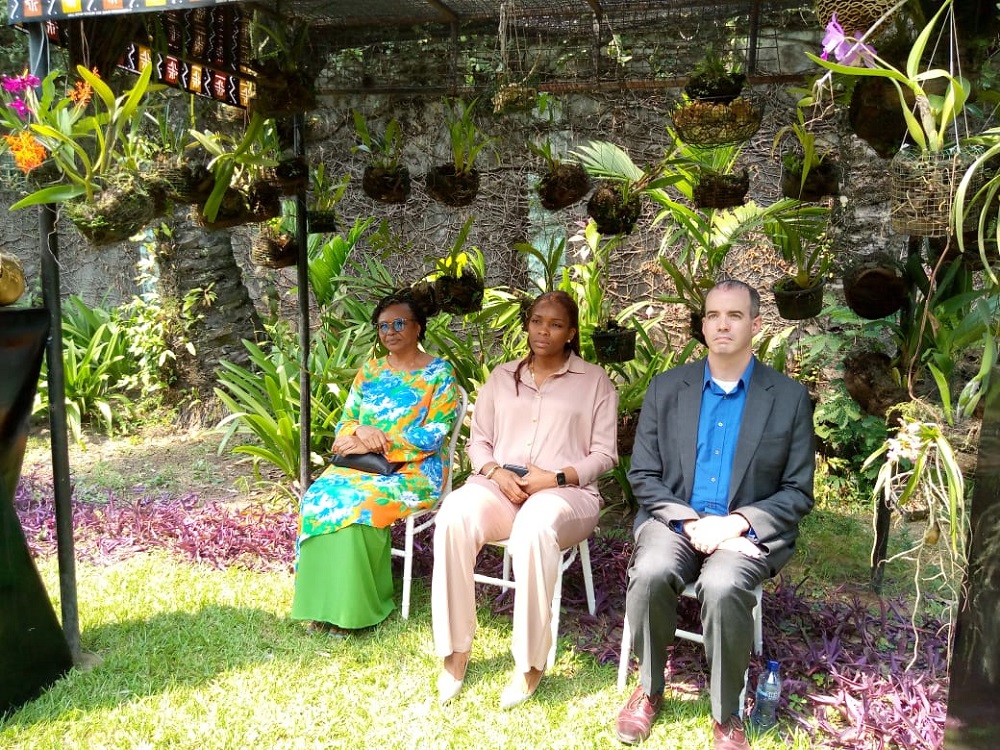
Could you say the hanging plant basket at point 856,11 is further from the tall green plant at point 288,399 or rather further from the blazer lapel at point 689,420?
the tall green plant at point 288,399

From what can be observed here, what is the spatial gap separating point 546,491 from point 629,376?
1705 millimetres

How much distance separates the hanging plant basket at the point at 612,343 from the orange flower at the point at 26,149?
2165 millimetres

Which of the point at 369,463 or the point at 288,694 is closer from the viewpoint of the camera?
the point at 288,694

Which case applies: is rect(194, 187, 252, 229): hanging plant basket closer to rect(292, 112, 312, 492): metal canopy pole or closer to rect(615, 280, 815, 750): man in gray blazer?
rect(292, 112, 312, 492): metal canopy pole

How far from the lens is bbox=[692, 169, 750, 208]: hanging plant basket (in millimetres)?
3230

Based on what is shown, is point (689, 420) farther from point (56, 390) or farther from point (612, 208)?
point (56, 390)

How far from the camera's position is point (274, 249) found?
3920 millimetres

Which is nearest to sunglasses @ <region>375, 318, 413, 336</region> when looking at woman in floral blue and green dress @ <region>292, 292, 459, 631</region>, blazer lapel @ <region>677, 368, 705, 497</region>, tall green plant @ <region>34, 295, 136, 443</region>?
woman in floral blue and green dress @ <region>292, 292, 459, 631</region>

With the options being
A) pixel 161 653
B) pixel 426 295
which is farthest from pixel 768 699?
pixel 426 295

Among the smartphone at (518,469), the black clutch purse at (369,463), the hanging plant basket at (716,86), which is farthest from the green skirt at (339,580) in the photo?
the hanging plant basket at (716,86)

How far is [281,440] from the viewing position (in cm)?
435

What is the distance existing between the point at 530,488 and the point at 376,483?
2.02 ft

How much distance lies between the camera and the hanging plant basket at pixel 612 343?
140 inches

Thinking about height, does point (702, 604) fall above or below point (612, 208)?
below
